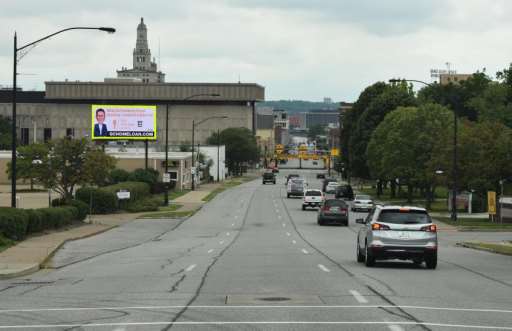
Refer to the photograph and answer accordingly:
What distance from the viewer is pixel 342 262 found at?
2655 cm

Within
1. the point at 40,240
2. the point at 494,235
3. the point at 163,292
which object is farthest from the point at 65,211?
the point at 163,292

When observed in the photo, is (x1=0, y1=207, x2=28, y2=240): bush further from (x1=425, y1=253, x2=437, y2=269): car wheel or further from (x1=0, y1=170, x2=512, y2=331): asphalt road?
(x1=425, y1=253, x2=437, y2=269): car wheel

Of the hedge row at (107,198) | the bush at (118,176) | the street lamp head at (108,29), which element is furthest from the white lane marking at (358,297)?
the bush at (118,176)

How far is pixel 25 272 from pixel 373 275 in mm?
8890

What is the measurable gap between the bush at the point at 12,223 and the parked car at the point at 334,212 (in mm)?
23085

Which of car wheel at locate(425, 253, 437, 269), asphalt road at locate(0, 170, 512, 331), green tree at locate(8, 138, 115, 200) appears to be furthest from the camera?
green tree at locate(8, 138, 115, 200)

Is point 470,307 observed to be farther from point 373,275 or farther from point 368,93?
point 368,93

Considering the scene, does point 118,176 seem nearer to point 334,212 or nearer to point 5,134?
point 334,212

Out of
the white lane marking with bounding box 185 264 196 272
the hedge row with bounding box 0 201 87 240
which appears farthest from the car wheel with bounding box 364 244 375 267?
the hedge row with bounding box 0 201 87 240

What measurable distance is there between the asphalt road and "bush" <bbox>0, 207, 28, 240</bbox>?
2.22 meters

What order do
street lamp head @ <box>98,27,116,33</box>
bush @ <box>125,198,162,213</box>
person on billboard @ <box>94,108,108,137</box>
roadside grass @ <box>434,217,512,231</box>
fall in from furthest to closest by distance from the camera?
person on billboard @ <box>94,108,108,137</box> < bush @ <box>125,198,162,213</box> < roadside grass @ <box>434,217,512,231</box> < street lamp head @ <box>98,27,116,33</box>

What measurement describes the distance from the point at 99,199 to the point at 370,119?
52.6 metres

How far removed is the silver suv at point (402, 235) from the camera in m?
23.6

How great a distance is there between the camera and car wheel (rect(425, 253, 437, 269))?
2386 cm
